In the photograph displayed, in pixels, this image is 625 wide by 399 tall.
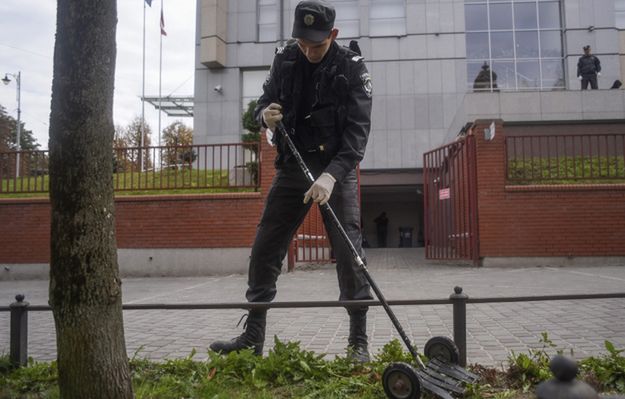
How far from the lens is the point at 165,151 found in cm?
1243

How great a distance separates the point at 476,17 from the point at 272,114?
26.0 m

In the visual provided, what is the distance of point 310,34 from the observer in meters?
3.39

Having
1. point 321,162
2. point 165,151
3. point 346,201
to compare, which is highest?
point 165,151

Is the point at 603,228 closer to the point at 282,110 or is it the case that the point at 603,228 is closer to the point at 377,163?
the point at 282,110

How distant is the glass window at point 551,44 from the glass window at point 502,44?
1.51m

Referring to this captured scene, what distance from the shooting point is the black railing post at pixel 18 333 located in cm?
359

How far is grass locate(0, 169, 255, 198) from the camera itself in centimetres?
1212

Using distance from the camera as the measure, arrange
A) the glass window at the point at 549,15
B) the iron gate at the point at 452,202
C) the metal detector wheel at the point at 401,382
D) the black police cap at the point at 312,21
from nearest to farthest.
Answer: the metal detector wheel at the point at 401,382 < the black police cap at the point at 312,21 < the iron gate at the point at 452,202 < the glass window at the point at 549,15

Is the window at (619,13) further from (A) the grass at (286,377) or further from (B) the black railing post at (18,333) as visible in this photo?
(B) the black railing post at (18,333)

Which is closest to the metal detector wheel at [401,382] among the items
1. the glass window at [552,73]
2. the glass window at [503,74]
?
the glass window at [503,74]

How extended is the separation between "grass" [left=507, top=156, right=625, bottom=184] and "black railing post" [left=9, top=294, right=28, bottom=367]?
34.8 feet

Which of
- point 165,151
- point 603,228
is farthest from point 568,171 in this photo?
point 165,151

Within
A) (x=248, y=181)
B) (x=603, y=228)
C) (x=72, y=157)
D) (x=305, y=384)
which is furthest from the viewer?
(x=248, y=181)

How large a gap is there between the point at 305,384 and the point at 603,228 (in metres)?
10.6
